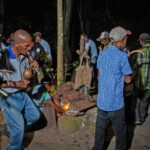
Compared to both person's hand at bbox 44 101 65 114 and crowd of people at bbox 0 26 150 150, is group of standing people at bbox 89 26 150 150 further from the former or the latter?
person's hand at bbox 44 101 65 114

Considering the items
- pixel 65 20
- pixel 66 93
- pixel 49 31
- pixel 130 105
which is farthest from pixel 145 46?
pixel 49 31

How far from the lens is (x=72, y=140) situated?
6008 millimetres

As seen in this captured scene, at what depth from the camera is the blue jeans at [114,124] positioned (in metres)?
4.92

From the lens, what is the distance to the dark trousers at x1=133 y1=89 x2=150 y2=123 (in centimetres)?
671

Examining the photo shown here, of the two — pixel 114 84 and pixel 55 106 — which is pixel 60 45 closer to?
pixel 55 106

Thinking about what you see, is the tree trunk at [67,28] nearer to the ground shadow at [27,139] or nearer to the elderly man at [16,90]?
the ground shadow at [27,139]

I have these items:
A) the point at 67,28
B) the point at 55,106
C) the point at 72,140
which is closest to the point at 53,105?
the point at 55,106

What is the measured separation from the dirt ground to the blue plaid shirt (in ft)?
4.04

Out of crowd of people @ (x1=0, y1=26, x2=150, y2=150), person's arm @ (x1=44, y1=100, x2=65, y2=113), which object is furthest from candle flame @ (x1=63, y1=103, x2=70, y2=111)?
crowd of people @ (x1=0, y1=26, x2=150, y2=150)

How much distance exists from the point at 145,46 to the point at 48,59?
3.15 metres

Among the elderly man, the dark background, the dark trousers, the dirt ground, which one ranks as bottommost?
the dirt ground

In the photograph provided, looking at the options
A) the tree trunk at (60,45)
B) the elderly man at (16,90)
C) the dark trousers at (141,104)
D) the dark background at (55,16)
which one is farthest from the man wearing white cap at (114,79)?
the dark background at (55,16)

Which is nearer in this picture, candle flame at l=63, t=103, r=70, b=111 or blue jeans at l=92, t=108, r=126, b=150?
blue jeans at l=92, t=108, r=126, b=150

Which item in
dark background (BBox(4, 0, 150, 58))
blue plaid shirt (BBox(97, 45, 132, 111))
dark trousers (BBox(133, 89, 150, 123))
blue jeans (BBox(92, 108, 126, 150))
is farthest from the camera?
dark background (BBox(4, 0, 150, 58))
